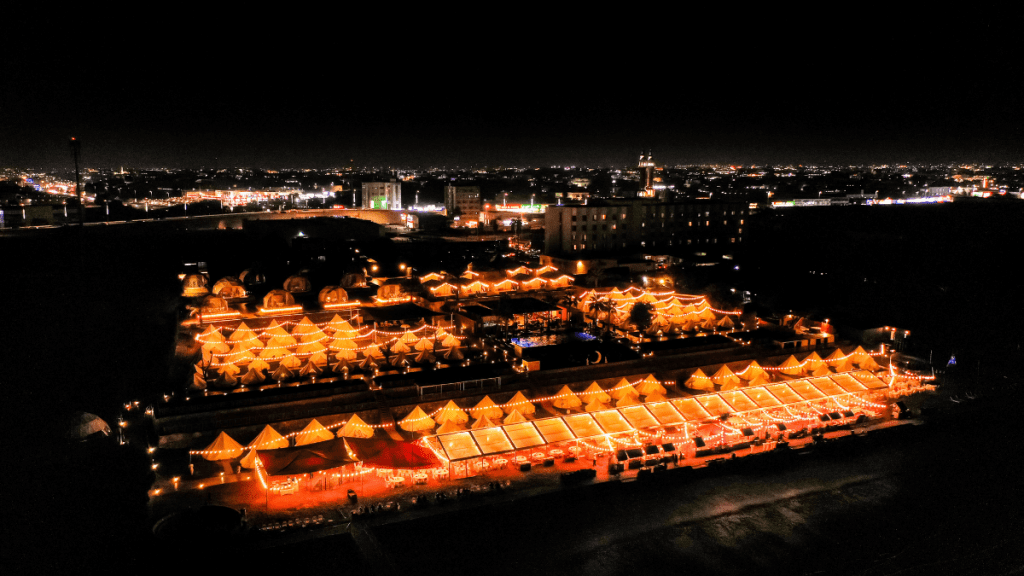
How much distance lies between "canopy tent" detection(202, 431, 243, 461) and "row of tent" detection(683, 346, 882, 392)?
8932 millimetres

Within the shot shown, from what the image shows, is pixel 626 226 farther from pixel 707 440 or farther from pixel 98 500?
pixel 98 500

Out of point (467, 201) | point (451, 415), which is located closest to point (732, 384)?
point (451, 415)

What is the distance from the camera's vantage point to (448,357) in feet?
47.3

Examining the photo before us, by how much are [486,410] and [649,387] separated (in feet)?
11.5

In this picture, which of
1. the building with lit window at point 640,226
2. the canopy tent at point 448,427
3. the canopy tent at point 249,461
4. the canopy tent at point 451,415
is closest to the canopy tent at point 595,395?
the canopy tent at point 451,415

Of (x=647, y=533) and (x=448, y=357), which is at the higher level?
(x=448, y=357)

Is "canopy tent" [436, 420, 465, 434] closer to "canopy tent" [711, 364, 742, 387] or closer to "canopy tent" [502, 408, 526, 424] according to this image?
"canopy tent" [502, 408, 526, 424]

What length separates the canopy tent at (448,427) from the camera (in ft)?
37.1

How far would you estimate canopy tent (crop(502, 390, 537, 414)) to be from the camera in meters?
12.1

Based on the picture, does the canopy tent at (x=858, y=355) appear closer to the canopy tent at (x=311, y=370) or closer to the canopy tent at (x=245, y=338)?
the canopy tent at (x=311, y=370)

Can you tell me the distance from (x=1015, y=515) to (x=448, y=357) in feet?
33.6

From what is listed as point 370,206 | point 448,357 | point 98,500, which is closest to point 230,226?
point 370,206

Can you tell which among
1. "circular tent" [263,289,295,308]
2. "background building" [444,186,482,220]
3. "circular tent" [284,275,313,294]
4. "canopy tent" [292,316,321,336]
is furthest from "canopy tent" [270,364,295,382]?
"background building" [444,186,482,220]

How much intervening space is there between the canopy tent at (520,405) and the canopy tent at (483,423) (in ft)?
1.44
